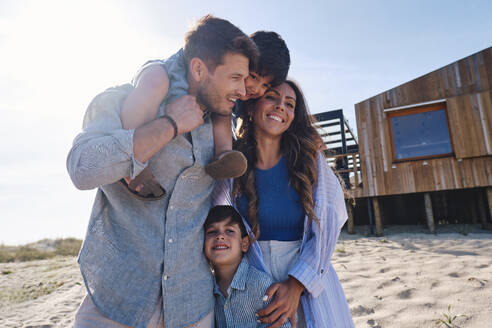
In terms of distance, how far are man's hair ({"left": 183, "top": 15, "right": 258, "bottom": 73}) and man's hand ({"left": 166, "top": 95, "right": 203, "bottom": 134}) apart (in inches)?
10.8

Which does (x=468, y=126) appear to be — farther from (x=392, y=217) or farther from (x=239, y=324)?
(x=239, y=324)

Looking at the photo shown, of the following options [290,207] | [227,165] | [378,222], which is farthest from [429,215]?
[227,165]

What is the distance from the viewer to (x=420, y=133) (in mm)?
9820

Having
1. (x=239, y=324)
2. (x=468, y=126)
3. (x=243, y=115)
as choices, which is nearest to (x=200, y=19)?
(x=243, y=115)

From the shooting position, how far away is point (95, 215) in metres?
1.36

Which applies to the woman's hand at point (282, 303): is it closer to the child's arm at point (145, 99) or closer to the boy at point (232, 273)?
the boy at point (232, 273)

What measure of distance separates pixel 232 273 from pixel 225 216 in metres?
0.36

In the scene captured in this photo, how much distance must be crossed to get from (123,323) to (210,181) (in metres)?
0.74

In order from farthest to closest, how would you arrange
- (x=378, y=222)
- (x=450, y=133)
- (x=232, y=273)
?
(x=378, y=222) < (x=450, y=133) < (x=232, y=273)

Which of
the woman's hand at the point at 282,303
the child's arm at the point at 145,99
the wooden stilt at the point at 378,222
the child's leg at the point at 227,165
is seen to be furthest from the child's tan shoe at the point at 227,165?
the wooden stilt at the point at 378,222

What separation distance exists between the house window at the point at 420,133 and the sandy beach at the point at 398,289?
3894 mm

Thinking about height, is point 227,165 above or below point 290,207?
above

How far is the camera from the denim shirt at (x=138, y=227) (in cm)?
116

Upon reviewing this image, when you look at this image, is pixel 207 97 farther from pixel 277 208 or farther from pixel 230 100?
pixel 277 208
